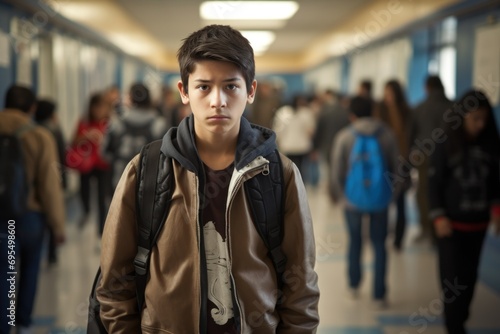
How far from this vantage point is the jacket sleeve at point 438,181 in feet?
11.9

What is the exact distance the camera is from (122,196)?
175cm

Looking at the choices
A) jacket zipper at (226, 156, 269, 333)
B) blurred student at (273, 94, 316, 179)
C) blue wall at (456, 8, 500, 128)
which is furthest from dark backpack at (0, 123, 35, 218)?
blurred student at (273, 94, 316, 179)

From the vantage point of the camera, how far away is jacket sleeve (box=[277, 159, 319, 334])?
5.89 ft

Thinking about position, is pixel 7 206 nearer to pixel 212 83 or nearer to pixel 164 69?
pixel 212 83

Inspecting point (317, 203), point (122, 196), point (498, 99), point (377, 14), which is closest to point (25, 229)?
point (122, 196)

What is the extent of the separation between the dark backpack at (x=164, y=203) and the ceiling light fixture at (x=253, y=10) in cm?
900

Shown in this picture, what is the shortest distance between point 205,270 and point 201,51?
0.64 m

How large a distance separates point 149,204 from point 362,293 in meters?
3.81

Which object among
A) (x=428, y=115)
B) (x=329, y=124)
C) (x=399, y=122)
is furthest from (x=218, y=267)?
(x=329, y=124)

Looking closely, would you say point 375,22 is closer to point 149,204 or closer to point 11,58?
point 11,58

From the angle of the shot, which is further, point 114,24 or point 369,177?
point 114,24

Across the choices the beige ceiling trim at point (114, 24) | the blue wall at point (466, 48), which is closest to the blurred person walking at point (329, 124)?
the blue wall at point (466, 48)

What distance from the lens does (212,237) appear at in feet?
5.88

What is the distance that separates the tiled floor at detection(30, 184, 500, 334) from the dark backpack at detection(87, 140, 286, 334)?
260cm
